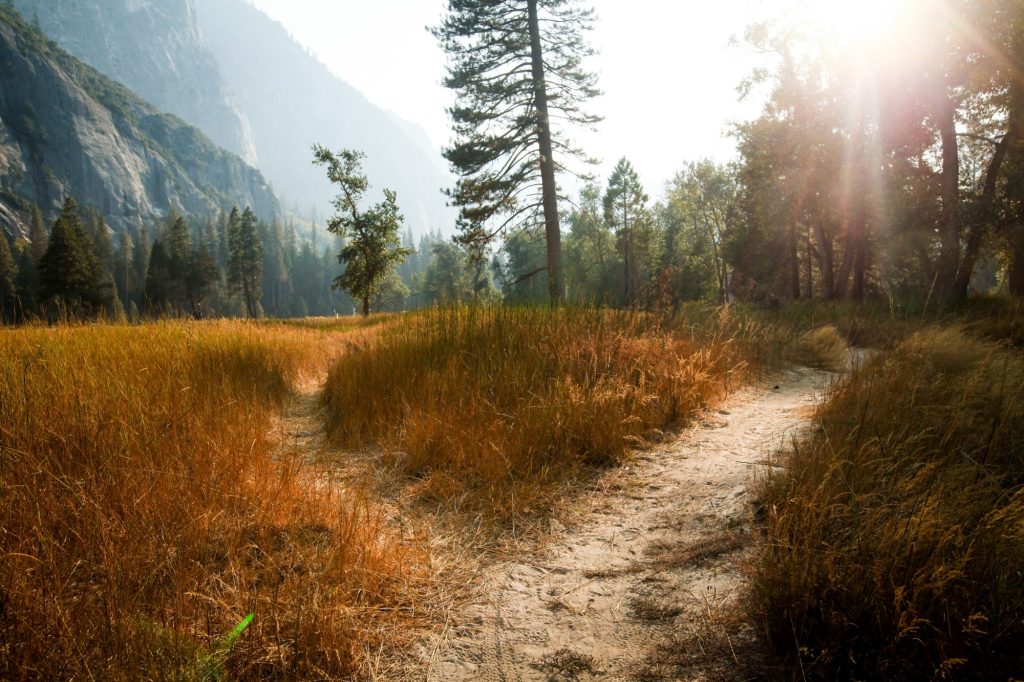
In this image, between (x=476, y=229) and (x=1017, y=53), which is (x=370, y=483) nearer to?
(x=476, y=229)

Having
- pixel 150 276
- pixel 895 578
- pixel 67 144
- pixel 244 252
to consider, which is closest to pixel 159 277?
pixel 150 276

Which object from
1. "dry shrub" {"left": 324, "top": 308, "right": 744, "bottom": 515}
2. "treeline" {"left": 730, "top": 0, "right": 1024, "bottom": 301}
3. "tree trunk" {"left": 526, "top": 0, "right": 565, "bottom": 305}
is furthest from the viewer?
"tree trunk" {"left": 526, "top": 0, "right": 565, "bottom": 305}

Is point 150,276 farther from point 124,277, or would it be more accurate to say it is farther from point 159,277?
point 124,277

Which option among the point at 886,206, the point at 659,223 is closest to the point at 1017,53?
the point at 886,206

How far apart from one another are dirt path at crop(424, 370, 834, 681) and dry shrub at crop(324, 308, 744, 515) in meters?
0.46

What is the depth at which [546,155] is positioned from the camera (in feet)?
46.6

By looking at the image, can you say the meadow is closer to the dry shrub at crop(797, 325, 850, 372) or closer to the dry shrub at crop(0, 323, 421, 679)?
the dry shrub at crop(0, 323, 421, 679)

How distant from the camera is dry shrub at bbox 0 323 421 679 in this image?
4.30 ft

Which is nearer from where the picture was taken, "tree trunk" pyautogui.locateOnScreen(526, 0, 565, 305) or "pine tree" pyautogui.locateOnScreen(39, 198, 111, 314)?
"tree trunk" pyautogui.locateOnScreen(526, 0, 565, 305)

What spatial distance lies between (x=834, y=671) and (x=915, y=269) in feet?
119

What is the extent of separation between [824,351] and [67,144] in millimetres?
155943

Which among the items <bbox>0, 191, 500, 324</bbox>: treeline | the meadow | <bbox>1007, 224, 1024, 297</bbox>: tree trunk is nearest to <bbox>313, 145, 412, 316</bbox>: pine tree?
<bbox>0, 191, 500, 324</bbox>: treeline

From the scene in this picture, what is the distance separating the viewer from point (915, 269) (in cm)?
2734

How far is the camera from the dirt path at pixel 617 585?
157 cm
